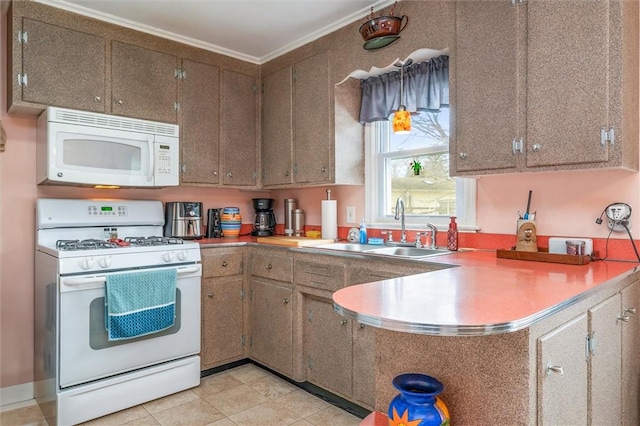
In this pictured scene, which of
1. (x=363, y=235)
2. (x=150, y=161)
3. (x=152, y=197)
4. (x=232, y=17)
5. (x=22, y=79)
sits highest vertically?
(x=232, y=17)

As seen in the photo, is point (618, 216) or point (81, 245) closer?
point (618, 216)

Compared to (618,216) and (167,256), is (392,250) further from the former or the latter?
(167,256)

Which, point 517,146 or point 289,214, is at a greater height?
point 517,146

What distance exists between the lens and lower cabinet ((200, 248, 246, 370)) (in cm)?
292

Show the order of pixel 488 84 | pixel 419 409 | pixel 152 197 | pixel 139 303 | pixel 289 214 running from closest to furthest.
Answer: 1. pixel 419 409
2. pixel 488 84
3. pixel 139 303
4. pixel 152 197
5. pixel 289 214

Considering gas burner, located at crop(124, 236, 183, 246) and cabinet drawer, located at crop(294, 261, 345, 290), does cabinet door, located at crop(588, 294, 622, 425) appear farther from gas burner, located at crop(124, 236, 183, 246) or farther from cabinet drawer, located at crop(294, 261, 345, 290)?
gas burner, located at crop(124, 236, 183, 246)

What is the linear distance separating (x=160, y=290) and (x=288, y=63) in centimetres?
196

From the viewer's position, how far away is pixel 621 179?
1.92 metres

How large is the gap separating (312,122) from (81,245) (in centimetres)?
172

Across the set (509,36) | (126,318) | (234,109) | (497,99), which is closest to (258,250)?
(126,318)

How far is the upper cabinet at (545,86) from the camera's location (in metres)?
1.69

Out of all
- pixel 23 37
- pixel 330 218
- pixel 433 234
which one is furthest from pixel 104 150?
pixel 433 234

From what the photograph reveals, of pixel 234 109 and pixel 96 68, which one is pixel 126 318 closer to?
pixel 96 68

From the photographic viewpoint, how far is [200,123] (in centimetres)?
324
